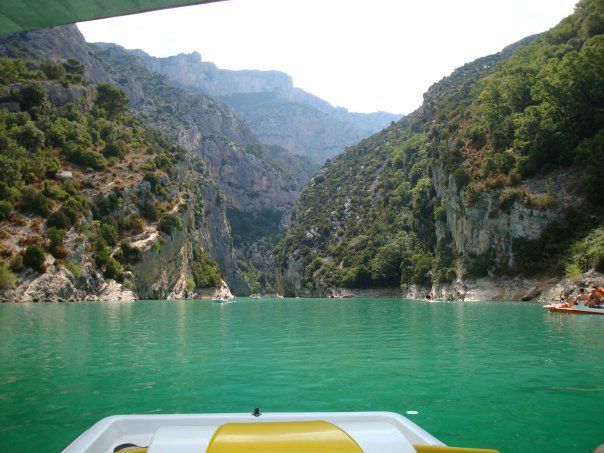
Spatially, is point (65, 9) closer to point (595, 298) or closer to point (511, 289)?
point (595, 298)

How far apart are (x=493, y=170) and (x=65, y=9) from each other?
61139mm

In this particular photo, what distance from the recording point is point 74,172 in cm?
7062

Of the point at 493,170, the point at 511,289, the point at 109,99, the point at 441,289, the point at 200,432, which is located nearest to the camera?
the point at 200,432

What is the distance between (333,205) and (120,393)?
419ft

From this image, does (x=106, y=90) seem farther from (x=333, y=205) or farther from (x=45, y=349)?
(x=45, y=349)

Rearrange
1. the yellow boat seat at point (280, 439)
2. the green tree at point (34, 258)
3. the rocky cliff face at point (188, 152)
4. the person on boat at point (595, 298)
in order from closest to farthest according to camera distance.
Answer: the yellow boat seat at point (280, 439) → the person on boat at point (595, 298) → the green tree at point (34, 258) → the rocky cliff face at point (188, 152)

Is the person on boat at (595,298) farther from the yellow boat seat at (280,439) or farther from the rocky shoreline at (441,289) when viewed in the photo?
the yellow boat seat at (280,439)

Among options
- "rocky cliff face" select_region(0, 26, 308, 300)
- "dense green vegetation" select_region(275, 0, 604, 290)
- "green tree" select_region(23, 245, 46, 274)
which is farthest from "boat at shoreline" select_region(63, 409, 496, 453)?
"green tree" select_region(23, 245, 46, 274)

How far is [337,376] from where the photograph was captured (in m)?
Answer: 11.3

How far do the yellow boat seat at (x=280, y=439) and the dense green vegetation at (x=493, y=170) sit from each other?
4319 centimetres

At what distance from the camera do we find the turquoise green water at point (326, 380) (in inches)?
294

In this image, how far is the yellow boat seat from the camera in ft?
10.2

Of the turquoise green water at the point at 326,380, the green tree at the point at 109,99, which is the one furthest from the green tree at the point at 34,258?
the green tree at the point at 109,99

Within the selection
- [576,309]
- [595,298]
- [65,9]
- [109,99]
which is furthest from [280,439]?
[109,99]
